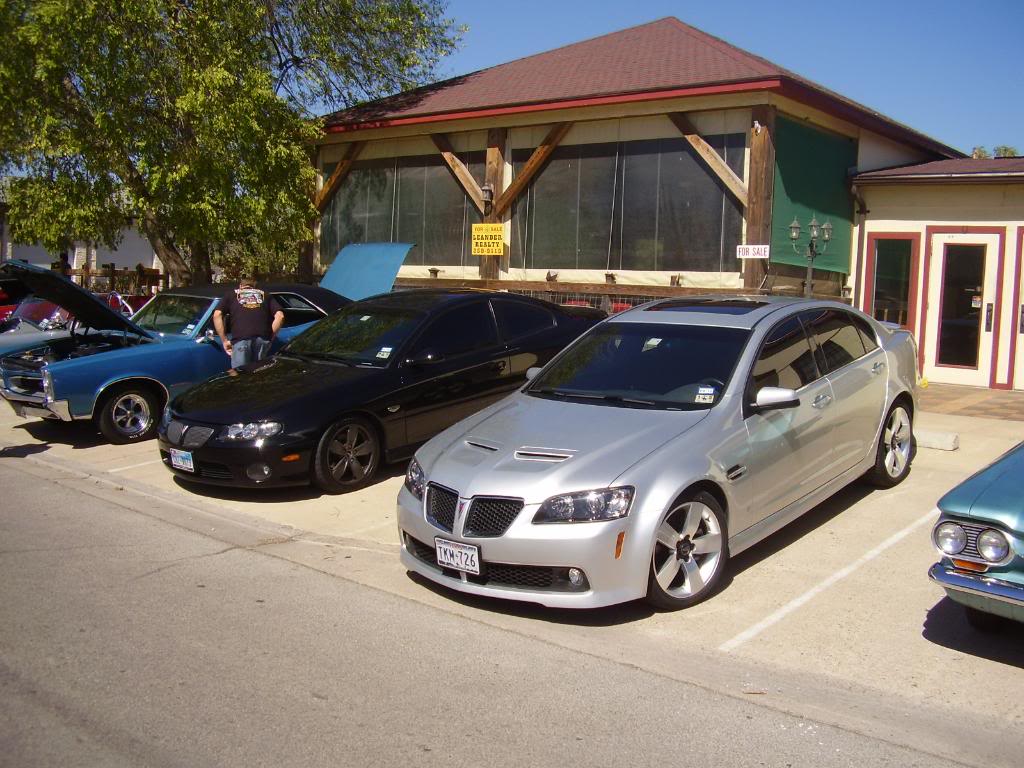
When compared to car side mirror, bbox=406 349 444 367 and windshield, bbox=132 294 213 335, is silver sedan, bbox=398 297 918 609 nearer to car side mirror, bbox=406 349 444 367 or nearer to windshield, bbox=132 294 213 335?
car side mirror, bbox=406 349 444 367

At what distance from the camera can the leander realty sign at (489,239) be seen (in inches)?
625

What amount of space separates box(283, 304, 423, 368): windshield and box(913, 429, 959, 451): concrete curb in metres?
4.97

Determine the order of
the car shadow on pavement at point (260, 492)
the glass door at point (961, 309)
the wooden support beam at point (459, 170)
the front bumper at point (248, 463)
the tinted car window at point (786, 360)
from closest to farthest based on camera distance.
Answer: the tinted car window at point (786, 360)
the front bumper at point (248, 463)
the car shadow on pavement at point (260, 492)
the glass door at point (961, 309)
the wooden support beam at point (459, 170)

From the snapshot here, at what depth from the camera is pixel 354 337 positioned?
9047 mm

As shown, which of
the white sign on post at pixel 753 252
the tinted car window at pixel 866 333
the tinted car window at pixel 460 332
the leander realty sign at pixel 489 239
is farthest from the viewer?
the leander realty sign at pixel 489 239

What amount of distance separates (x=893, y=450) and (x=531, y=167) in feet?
29.9

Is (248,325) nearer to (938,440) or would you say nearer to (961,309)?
(938,440)

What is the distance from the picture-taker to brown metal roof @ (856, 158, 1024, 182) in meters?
13.2

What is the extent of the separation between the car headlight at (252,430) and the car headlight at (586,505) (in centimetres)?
330

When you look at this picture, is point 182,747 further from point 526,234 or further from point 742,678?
point 526,234

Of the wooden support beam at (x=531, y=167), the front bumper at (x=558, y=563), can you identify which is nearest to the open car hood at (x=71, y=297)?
the front bumper at (x=558, y=563)

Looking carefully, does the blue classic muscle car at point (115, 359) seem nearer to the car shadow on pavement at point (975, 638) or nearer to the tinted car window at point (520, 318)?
the tinted car window at point (520, 318)

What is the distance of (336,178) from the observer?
1870cm

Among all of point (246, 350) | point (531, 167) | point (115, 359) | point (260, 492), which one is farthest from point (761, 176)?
point (115, 359)
